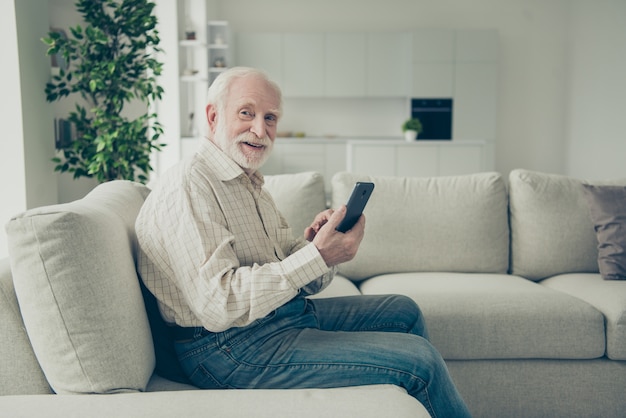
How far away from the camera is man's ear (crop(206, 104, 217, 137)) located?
1574 millimetres

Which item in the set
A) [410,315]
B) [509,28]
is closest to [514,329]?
[410,315]

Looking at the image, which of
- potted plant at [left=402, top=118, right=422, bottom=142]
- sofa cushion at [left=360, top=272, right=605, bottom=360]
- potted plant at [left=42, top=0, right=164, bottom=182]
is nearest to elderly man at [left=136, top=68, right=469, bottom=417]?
sofa cushion at [left=360, top=272, right=605, bottom=360]

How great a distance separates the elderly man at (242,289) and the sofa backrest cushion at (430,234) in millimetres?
1137

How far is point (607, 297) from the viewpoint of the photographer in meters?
2.19

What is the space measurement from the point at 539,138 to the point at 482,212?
5.78 m

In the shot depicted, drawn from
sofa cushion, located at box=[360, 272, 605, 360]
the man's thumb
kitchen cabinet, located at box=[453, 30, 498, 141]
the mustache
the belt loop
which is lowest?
sofa cushion, located at box=[360, 272, 605, 360]

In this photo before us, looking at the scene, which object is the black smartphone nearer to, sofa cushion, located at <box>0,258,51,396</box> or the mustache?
the mustache

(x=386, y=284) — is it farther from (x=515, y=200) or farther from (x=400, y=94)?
(x=400, y=94)

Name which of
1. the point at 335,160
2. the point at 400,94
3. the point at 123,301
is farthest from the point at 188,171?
the point at 400,94

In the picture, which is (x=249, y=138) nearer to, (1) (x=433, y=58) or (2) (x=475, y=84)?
(1) (x=433, y=58)

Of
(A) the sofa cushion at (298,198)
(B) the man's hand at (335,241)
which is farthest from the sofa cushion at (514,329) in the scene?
(B) the man's hand at (335,241)

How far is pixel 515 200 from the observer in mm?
2721

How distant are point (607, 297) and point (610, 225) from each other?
433 mm

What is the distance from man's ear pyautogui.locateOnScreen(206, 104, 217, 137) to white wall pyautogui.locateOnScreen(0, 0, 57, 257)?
1.91 meters
